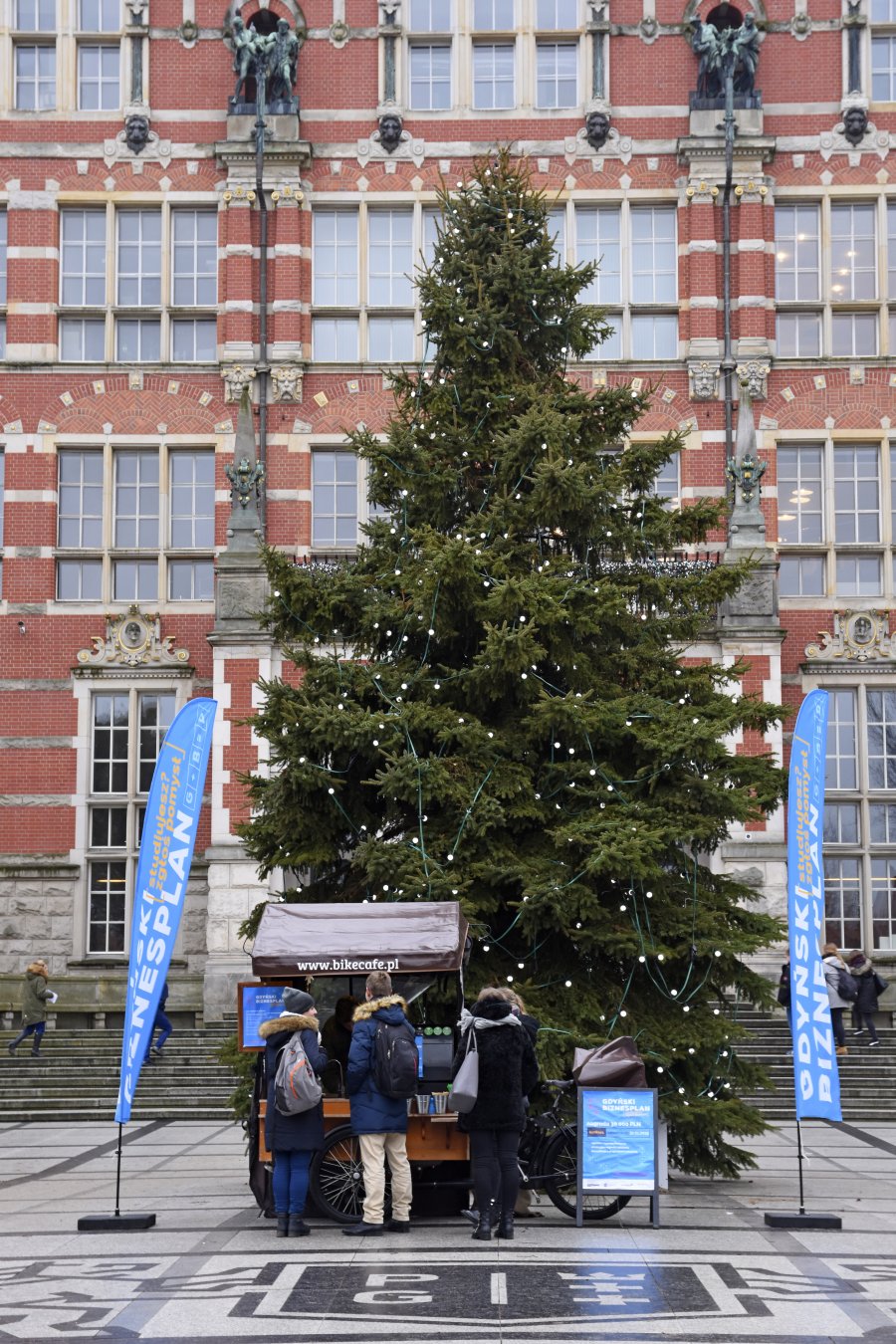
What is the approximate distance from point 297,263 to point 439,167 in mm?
2780

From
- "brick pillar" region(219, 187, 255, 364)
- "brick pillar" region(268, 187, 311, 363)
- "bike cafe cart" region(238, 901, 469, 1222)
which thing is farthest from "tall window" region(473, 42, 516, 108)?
"bike cafe cart" region(238, 901, 469, 1222)

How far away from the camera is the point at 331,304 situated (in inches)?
1230

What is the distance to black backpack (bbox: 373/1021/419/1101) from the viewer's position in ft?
41.8

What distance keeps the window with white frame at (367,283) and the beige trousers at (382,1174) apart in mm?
19833

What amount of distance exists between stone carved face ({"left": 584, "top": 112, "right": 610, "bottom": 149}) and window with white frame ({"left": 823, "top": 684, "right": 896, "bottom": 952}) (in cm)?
960

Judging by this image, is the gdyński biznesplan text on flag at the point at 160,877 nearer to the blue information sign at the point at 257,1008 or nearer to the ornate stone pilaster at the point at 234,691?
the blue information sign at the point at 257,1008

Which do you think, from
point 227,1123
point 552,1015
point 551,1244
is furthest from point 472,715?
point 227,1123

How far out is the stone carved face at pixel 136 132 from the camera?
31.1 meters

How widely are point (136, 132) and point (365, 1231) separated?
22.5m

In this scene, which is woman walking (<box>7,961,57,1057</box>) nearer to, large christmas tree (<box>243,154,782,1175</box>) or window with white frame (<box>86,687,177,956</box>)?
window with white frame (<box>86,687,177,956</box>)

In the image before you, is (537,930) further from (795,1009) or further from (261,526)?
(261,526)

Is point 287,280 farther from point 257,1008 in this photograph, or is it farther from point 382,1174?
point 382,1174

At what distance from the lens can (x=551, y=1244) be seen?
40.4 ft

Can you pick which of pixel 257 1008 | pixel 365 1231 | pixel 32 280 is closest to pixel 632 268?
pixel 32 280
